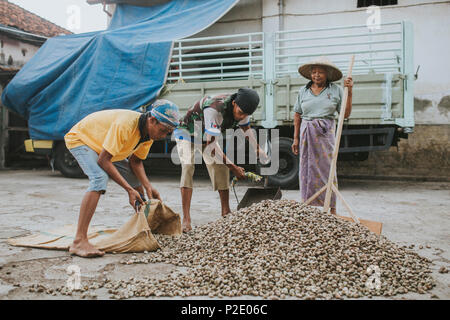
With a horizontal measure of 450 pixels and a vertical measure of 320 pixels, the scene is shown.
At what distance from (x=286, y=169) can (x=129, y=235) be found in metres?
4.18

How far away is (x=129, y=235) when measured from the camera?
3035mm

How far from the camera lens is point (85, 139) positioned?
3.03 m

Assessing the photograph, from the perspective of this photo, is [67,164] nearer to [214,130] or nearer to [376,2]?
[214,130]

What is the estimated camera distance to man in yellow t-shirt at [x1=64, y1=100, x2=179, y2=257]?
2.88 metres

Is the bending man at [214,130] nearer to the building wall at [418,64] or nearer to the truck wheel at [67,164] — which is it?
the truck wheel at [67,164]

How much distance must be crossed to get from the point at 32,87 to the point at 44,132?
925 mm

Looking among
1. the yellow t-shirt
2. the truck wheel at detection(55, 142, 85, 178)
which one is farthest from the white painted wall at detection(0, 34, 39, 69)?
the yellow t-shirt

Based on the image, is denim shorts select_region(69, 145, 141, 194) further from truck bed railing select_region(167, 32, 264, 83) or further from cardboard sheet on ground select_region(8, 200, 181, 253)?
truck bed railing select_region(167, 32, 264, 83)

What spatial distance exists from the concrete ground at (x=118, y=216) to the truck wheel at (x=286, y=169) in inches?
8.3

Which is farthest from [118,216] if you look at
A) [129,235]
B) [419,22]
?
[419,22]

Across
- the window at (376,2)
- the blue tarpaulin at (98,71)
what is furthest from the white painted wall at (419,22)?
the blue tarpaulin at (98,71)

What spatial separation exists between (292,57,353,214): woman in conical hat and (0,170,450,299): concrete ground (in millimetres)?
855

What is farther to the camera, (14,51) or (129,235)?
(14,51)
